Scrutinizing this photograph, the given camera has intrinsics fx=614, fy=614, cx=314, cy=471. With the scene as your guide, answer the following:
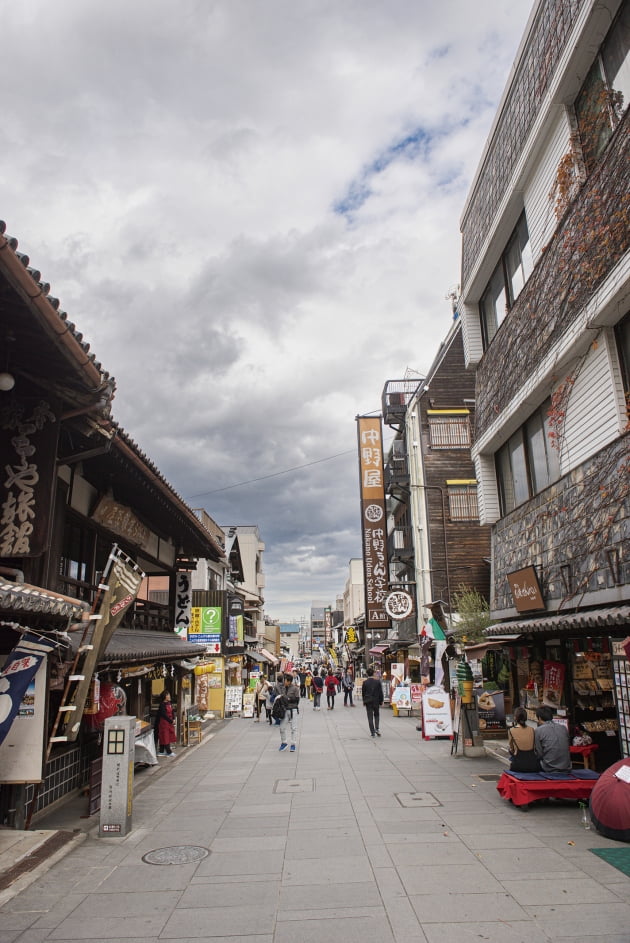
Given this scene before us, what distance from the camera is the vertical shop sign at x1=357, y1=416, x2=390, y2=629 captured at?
101 feet

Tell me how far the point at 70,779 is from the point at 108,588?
15.1 ft

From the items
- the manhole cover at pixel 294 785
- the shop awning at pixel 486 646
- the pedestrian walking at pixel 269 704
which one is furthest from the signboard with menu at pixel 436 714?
the pedestrian walking at pixel 269 704

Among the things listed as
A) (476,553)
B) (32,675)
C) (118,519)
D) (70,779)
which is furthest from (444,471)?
(32,675)

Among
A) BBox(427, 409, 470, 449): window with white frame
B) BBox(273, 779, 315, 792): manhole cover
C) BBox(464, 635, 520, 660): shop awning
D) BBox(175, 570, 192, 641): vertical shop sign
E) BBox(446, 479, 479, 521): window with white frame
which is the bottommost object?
BBox(273, 779, 315, 792): manhole cover

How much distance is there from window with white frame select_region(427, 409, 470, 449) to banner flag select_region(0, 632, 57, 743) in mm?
25156

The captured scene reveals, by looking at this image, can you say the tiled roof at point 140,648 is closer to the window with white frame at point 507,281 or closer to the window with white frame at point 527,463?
the window with white frame at point 527,463

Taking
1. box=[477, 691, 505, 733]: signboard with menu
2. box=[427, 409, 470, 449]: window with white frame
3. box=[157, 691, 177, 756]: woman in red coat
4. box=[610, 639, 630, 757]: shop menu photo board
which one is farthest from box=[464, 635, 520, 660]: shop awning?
box=[427, 409, 470, 449]: window with white frame

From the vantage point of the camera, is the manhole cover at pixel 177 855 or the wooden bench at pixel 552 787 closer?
the manhole cover at pixel 177 855

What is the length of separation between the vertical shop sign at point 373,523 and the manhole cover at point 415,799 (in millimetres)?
19747

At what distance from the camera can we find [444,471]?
99.1 ft

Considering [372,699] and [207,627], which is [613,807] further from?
[207,627]

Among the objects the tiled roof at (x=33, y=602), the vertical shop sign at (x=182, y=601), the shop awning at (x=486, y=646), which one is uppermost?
the vertical shop sign at (x=182, y=601)

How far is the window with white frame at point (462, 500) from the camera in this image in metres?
29.4

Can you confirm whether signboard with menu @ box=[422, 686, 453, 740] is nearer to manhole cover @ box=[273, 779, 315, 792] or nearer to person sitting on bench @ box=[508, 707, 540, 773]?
manhole cover @ box=[273, 779, 315, 792]
